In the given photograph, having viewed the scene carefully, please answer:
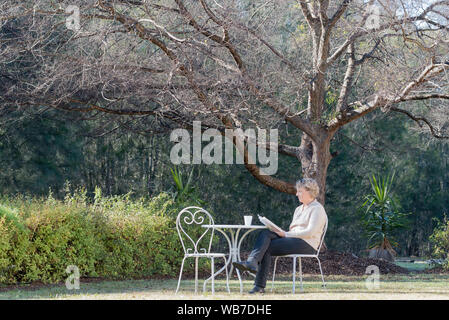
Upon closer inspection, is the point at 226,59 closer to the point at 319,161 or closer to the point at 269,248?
the point at 319,161

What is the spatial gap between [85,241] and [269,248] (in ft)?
8.16

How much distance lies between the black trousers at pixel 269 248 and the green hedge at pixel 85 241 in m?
2.42

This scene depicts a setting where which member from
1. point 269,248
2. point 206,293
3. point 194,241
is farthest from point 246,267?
point 194,241

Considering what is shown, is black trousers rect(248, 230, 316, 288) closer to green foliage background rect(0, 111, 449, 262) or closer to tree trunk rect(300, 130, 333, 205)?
tree trunk rect(300, 130, 333, 205)

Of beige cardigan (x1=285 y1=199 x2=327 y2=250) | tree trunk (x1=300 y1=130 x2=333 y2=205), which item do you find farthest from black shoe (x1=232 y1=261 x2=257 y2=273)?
tree trunk (x1=300 y1=130 x2=333 y2=205)

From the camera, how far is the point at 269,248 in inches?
234

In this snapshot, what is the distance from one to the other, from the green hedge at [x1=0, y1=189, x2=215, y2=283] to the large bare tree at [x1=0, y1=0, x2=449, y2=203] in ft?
5.08

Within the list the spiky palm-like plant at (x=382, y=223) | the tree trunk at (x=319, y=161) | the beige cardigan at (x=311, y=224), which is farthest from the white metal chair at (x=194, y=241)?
the spiky palm-like plant at (x=382, y=223)

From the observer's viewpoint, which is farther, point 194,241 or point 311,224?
point 194,241

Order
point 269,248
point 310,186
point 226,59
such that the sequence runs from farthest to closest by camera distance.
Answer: point 226,59
point 310,186
point 269,248

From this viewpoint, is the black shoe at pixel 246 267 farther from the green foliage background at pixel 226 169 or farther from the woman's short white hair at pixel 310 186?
the green foliage background at pixel 226 169

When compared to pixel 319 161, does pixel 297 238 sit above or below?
below

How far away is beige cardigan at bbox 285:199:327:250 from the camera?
6062 millimetres
